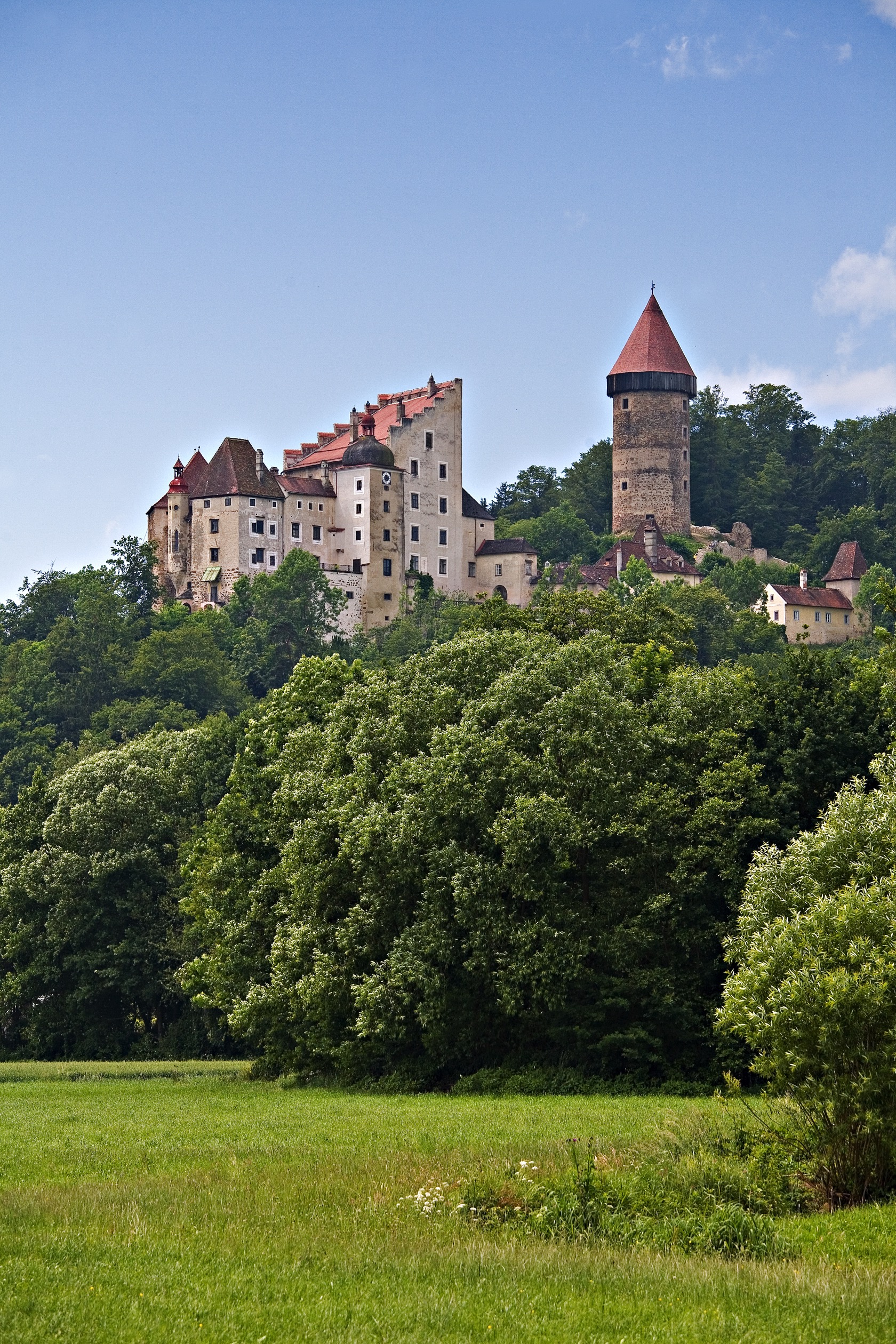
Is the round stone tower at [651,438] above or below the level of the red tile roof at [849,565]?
above

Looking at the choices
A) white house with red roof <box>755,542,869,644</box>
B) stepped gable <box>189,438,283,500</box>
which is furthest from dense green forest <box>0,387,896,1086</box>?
white house with red roof <box>755,542,869,644</box>

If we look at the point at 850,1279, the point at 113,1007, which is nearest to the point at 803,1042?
the point at 850,1279

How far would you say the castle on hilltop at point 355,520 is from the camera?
389 ft

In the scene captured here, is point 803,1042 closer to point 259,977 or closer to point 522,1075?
point 522,1075

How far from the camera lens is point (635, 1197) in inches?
653

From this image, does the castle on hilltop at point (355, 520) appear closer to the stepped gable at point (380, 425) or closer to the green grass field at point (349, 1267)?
the stepped gable at point (380, 425)

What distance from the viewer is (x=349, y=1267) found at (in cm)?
1480

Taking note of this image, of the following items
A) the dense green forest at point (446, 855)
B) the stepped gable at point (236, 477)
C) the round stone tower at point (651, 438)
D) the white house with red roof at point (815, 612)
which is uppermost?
the round stone tower at point (651, 438)

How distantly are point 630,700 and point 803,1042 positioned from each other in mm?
18482

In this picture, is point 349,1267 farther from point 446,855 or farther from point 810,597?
point 810,597

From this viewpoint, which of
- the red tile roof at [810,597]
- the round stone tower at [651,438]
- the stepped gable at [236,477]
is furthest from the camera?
the round stone tower at [651,438]

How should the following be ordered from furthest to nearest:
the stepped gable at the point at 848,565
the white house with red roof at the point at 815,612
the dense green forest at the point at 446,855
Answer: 1. the stepped gable at the point at 848,565
2. the white house with red roof at the point at 815,612
3. the dense green forest at the point at 446,855

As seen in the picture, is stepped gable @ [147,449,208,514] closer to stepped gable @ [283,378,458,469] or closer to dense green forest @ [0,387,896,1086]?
stepped gable @ [283,378,458,469]

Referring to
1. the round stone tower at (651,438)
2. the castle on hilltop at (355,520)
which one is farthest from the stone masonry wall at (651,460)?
the castle on hilltop at (355,520)
